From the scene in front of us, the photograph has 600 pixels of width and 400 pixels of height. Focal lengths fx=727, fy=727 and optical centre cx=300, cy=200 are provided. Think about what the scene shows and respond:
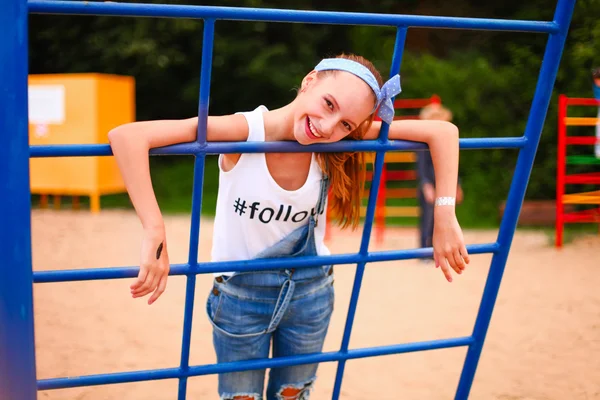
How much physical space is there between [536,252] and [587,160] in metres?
1.17

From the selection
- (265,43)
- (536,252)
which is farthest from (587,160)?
(265,43)

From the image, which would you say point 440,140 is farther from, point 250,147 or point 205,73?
point 205,73

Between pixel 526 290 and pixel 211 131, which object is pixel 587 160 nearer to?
pixel 526 290

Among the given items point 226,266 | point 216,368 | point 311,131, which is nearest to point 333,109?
point 311,131

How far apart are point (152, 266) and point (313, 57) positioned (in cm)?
1225

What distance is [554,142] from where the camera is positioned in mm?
9508

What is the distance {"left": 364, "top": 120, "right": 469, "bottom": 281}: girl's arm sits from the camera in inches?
70.2

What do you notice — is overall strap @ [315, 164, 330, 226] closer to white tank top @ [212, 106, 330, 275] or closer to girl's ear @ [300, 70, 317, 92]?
white tank top @ [212, 106, 330, 275]

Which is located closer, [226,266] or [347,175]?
[226,266]

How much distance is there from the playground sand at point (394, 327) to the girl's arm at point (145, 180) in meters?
1.89

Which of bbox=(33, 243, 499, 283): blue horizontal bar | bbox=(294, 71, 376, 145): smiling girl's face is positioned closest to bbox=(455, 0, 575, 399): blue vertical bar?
bbox=(33, 243, 499, 283): blue horizontal bar

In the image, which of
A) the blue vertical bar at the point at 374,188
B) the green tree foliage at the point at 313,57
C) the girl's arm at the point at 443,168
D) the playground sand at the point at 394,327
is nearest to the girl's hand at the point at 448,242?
the girl's arm at the point at 443,168

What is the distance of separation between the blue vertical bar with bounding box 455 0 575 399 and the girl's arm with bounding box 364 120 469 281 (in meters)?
0.20

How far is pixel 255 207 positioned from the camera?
70.5 inches
